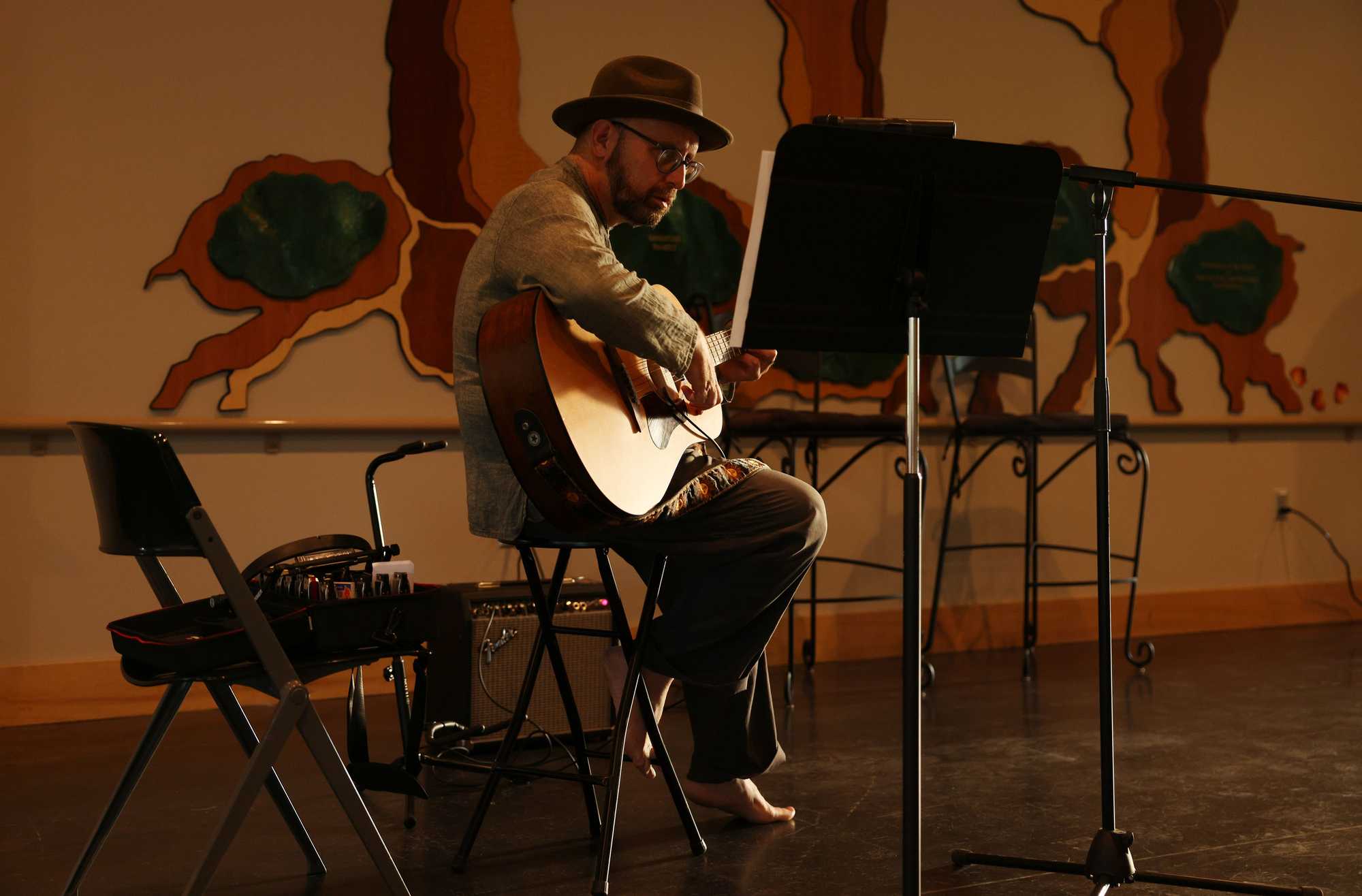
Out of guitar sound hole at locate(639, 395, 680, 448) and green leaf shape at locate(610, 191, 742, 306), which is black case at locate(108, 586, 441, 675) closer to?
guitar sound hole at locate(639, 395, 680, 448)

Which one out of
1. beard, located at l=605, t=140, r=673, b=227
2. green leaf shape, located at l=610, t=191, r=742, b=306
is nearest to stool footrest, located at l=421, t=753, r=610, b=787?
beard, located at l=605, t=140, r=673, b=227

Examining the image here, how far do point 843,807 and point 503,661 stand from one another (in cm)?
94

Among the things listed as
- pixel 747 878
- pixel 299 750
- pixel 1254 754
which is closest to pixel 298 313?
pixel 299 750

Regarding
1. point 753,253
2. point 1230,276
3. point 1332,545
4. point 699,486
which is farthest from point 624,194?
point 1332,545

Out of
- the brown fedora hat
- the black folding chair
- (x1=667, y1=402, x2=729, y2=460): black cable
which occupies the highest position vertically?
the brown fedora hat

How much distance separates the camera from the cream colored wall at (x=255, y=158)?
3535 mm

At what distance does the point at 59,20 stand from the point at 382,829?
2.44 meters

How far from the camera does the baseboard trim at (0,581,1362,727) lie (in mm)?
3518

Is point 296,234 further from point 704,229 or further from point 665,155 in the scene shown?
point 665,155

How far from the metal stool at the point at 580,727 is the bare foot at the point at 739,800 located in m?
0.07

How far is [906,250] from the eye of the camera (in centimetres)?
182

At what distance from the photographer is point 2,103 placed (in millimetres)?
3488

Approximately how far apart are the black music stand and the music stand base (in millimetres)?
400

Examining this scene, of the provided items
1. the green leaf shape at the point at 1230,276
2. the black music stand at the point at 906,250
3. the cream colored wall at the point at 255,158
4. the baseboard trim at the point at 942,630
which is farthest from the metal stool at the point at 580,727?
the green leaf shape at the point at 1230,276
